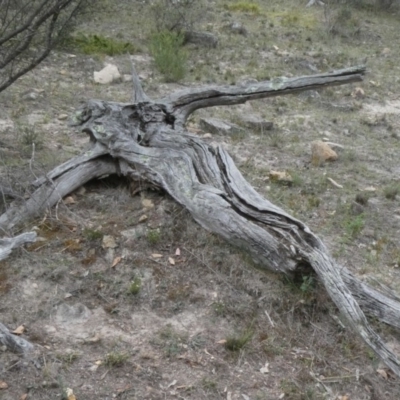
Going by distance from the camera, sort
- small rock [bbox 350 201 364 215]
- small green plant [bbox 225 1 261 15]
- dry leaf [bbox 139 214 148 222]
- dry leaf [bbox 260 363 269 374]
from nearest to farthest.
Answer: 1. dry leaf [bbox 260 363 269 374]
2. dry leaf [bbox 139 214 148 222]
3. small rock [bbox 350 201 364 215]
4. small green plant [bbox 225 1 261 15]

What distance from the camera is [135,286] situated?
3617 millimetres

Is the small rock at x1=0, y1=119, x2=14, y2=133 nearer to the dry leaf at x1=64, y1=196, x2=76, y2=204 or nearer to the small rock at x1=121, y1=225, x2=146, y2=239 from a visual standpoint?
the dry leaf at x1=64, y1=196, x2=76, y2=204

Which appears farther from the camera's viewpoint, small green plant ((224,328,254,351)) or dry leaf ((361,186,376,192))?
dry leaf ((361,186,376,192))

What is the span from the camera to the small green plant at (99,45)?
29.6 ft

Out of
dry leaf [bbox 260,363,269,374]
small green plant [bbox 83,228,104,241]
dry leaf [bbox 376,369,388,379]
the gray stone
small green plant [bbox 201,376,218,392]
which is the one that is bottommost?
the gray stone

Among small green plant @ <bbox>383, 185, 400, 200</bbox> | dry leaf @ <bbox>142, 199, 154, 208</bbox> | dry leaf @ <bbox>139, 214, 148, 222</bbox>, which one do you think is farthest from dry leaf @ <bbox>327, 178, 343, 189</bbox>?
dry leaf @ <bbox>139, 214, 148, 222</bbox>

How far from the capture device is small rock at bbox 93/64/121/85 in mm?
7949

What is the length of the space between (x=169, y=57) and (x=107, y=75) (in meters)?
0.97

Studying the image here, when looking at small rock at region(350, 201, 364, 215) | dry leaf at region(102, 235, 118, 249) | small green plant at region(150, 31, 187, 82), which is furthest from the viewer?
small green plant at region(150, 31, 187, 82)

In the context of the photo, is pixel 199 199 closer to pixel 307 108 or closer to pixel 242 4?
pixel 307 108

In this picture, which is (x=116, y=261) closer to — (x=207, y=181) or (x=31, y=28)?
(x=207, y=181)

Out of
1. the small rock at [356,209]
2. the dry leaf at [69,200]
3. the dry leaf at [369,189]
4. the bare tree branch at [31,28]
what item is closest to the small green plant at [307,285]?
the small rock at [356,209]

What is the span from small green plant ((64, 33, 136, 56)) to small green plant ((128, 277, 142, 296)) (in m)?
6.01

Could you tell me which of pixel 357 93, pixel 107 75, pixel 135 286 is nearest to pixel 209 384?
pixel 135 286
